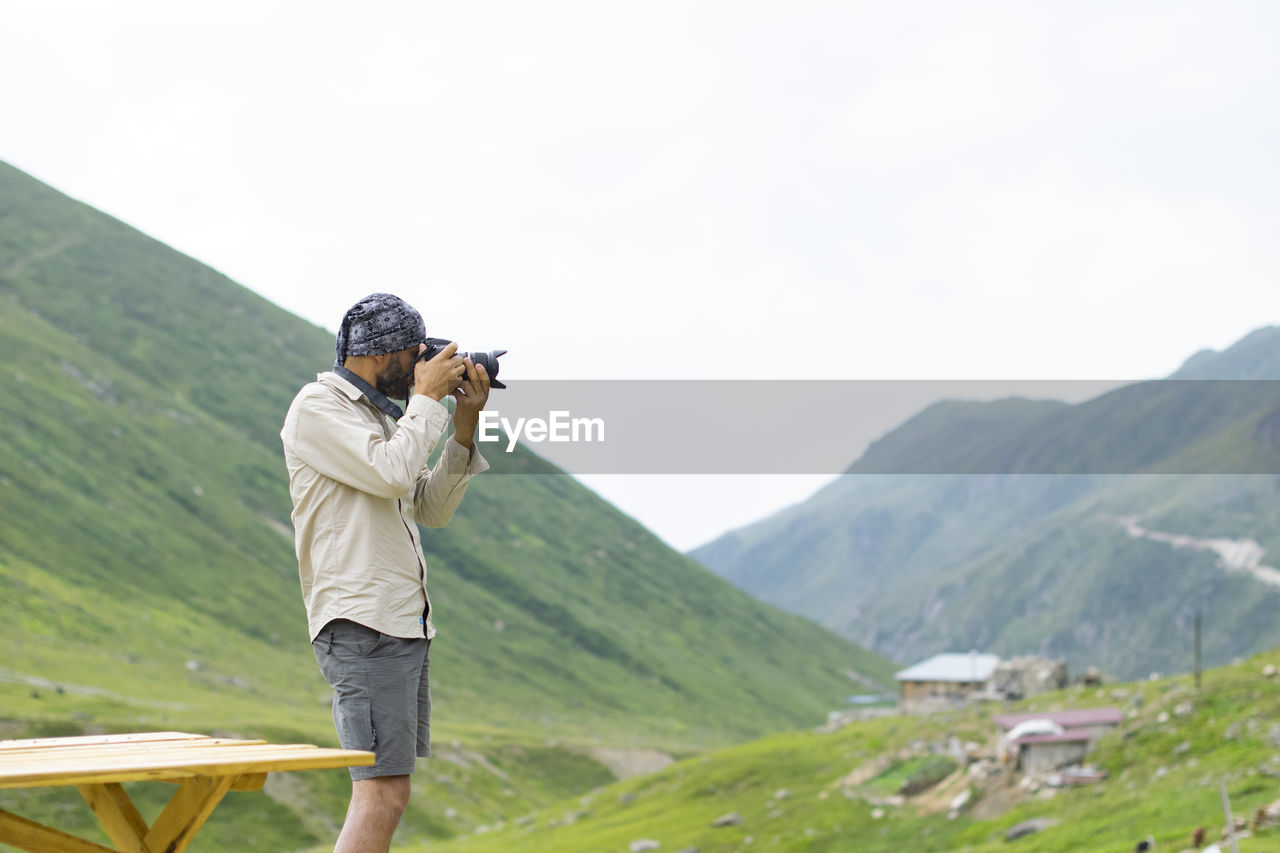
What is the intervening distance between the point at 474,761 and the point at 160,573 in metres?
47.2

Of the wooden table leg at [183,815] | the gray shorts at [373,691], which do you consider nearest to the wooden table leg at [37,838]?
the wooden table leg at [183,815]

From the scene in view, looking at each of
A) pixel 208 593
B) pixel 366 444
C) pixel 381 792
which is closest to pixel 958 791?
pixel 381 792

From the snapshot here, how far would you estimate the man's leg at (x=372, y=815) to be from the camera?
600 centimetres

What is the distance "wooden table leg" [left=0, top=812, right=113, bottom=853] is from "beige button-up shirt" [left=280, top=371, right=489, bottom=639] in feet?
4.48

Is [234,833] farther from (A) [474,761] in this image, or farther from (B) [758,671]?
(B) [758,671]

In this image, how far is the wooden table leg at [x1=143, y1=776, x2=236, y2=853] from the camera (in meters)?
5.44

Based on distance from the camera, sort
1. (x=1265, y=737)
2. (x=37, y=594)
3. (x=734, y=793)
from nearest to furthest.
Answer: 1. (x=1265, y=737)
2. (x=734, y=793)
3. (x=37, y=594)

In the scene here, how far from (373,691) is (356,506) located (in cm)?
91

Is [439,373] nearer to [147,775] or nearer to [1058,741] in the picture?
[147,775]

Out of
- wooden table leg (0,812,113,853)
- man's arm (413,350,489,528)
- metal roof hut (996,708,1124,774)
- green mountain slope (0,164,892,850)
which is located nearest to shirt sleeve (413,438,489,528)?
man's arm (413,350,489,528)

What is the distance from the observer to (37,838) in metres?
5.29

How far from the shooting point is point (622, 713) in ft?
509

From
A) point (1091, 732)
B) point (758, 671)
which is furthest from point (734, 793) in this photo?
point (758, 671)

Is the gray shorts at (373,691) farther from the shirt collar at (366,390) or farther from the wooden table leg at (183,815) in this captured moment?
the shirt collar at (366,390)
